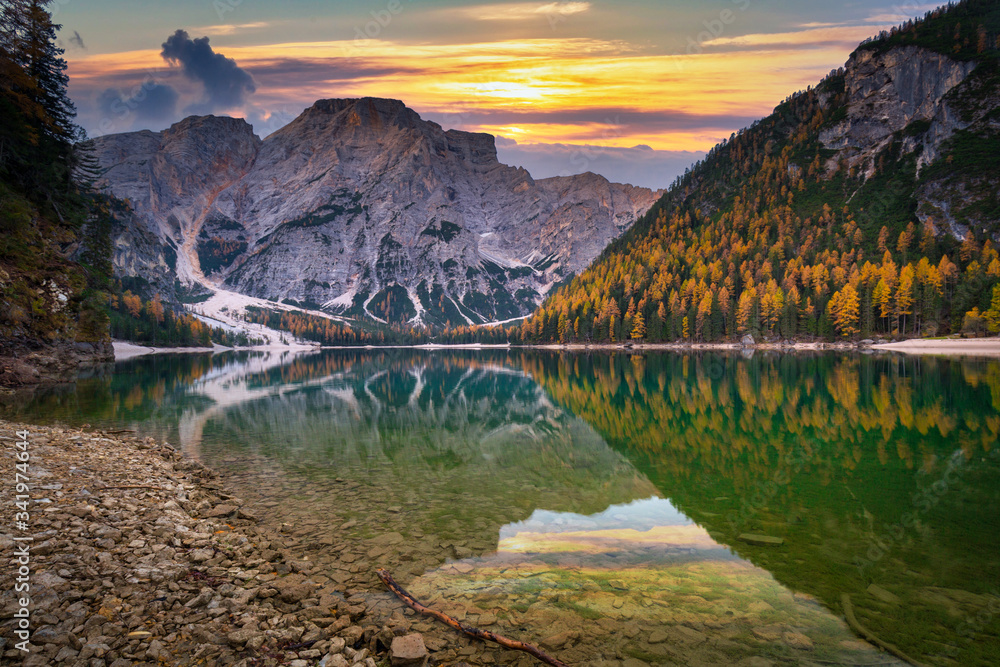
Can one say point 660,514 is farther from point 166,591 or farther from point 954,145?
point 954,145

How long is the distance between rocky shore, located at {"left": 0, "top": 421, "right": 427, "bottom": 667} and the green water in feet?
4.39

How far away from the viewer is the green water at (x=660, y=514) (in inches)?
384

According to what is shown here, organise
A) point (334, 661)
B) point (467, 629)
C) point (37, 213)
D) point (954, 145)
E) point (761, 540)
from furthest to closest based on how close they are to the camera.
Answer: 1. point (954, 145)
2. point (37, 213)
3. point (761, 540)
4. point (467, 629)
5. point (334, 661)

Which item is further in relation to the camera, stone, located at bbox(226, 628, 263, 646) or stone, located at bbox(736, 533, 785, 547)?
stone, located at bbox(736, 533, 785, 547)

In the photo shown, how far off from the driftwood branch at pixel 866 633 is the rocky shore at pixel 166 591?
8.21 m

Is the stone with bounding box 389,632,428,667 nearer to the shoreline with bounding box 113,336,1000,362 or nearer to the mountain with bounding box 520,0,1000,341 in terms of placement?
the shoreline with bounding box 113,336,1000,362

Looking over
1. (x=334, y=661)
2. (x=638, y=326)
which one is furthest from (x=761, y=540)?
(x=638, y=326)

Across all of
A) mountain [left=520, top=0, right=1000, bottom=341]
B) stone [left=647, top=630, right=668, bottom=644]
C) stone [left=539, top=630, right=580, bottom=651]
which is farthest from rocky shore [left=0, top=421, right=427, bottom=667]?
mountain [left=520, top=0, right=1000, bottom=341]

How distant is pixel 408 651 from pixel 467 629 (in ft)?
4.52

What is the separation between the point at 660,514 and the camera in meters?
16.6

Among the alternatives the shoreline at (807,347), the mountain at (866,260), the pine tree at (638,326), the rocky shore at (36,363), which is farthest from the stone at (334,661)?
the pine tree at (638,326)

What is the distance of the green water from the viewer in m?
9.74

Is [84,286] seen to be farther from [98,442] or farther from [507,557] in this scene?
[507,557]

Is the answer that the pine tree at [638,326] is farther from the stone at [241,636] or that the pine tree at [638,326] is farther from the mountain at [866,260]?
the stone at [241,636]
